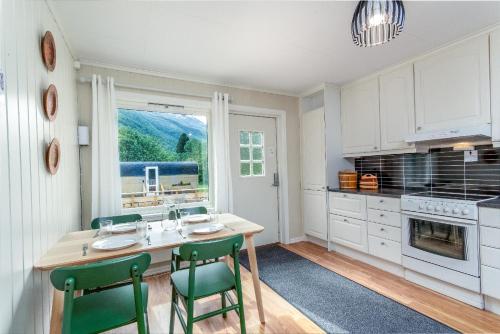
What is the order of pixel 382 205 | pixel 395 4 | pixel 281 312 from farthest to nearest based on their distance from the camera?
1. pixel 382 205
2. pixel 281 312
3. pixel 395 4

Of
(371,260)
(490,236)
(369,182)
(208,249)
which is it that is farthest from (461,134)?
(208,249)

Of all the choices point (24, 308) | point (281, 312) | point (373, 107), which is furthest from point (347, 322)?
point (373, 107)

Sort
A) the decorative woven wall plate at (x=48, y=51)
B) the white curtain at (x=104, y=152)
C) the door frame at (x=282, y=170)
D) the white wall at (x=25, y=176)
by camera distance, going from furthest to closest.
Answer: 1. the door frame at (x=282, y=170)
2. the white curtain at (x=104, y=152)
3. the decorative woven wall plate at (x=48, y=51)
4. the white wall at (x=25, y=176)

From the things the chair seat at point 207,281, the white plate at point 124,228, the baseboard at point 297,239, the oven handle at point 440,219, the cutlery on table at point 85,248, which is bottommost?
the baseboard at point 297,239

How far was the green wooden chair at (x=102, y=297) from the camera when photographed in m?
1.09

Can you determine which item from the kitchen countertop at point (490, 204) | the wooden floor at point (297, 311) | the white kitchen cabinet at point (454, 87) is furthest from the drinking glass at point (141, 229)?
the white kitchen cabinet at point (454, 87)

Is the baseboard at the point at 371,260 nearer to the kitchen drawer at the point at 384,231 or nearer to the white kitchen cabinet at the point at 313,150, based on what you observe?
the kitchen drawer at the point at 384,231

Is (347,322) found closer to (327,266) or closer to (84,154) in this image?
(327,266)

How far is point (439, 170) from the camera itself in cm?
272

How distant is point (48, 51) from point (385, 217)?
327cm

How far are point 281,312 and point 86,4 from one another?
9.07 ft

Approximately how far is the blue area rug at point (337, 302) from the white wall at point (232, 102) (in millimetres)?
1106

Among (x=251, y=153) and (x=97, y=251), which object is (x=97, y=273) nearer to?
(x=97, y=251)

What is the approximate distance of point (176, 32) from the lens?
6.73 feet
